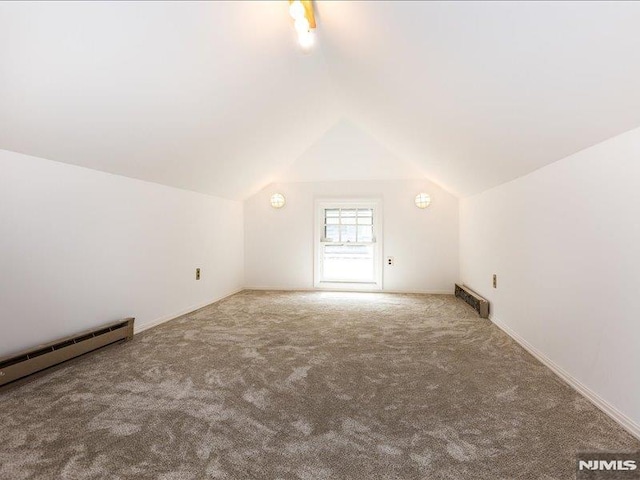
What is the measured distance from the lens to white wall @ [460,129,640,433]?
1.55m

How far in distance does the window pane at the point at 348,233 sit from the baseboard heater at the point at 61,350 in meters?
3.55

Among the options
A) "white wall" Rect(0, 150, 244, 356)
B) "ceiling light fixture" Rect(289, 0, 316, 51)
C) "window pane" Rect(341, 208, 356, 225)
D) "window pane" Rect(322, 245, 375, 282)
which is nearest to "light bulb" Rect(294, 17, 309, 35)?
"ceiling light fixture" Rect(289, 0, 316, 51)

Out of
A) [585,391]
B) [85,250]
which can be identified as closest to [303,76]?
[85,250]

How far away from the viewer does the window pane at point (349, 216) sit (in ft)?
17.9

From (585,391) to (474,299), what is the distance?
2.07 m

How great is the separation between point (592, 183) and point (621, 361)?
1.03m

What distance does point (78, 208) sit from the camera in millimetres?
2477

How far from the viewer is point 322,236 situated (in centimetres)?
548

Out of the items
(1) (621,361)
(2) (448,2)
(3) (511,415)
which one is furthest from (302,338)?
(2) (448,2)

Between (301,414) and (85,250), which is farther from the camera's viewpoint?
(85,250)

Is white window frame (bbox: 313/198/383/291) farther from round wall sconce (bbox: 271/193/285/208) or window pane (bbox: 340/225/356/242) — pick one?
round wall sconce (bbox: 271/193/285/208)

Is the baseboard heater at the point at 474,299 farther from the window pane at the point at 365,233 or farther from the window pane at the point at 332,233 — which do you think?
the window pane at the point at 332,233

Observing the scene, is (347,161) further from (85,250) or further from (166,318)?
(85,250)

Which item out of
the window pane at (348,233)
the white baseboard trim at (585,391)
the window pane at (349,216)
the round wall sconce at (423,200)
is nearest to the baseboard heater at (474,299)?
the white baseboard trim at (585,391)
